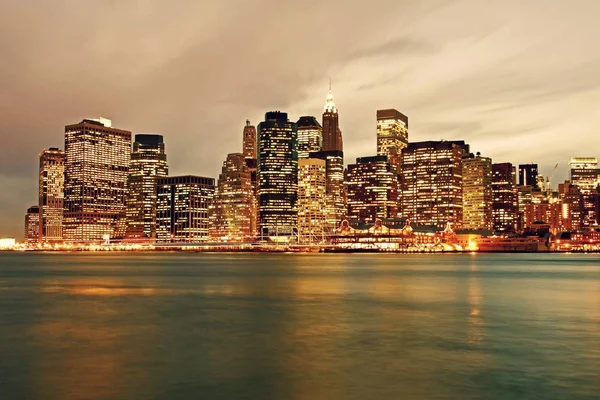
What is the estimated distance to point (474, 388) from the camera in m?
26.9

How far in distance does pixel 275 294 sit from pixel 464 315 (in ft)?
82.1

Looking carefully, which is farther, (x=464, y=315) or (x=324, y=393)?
(x=464, y=315)

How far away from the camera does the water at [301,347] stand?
27.1m

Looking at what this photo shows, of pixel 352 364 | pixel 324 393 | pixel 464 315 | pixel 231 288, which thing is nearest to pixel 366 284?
pixel 231 288

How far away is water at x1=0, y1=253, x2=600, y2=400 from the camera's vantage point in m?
27.1

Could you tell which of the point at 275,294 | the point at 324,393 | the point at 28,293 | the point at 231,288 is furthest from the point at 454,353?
the point at 28,293

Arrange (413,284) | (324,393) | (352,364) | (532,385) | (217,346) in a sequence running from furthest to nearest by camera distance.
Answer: (413,284) → (217,346) → (352,364) → (532,385) → (324,393)

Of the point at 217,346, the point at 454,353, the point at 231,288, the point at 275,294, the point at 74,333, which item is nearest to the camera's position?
the point at 454,353

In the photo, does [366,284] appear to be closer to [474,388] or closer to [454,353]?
[454,353]

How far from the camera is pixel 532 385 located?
27.6 meters

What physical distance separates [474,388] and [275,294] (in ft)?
150

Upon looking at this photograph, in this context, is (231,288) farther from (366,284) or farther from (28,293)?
(28,293)

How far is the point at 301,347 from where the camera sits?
120ft

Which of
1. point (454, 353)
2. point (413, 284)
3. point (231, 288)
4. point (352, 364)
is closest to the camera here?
point (352, 364)
